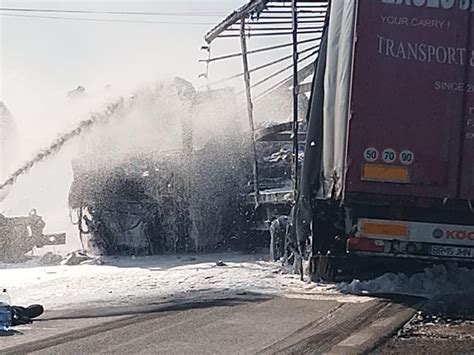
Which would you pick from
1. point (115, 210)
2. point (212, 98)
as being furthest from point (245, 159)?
point (115, 210)

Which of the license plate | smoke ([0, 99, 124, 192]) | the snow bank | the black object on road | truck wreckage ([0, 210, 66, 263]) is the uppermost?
smoke ([0, 99, 124, 192])

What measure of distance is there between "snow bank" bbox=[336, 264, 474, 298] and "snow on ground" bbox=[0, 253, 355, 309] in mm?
371

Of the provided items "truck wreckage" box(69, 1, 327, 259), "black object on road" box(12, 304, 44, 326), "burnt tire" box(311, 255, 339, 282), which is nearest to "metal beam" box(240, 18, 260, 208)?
"truck wreckage" box(69, 1, 327, 259)

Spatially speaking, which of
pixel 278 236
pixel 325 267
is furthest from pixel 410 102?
pixel 278 236

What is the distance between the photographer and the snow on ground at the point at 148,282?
1070 cm

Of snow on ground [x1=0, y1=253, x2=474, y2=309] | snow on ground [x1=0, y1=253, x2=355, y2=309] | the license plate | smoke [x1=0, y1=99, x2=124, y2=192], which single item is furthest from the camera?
smoke [x1=0, y1=99, x2=124, y2=192]

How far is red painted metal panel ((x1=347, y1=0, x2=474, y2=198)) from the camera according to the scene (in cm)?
966

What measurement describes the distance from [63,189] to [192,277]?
29.2 ft

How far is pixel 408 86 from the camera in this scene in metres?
9.67

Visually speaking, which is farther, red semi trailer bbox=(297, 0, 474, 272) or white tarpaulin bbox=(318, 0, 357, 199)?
white tarpaulin bbox=(318, 0, 357, 199)

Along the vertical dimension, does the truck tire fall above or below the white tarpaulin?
below

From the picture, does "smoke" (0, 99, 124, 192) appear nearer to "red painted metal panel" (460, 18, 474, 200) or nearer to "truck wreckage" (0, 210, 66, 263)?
"truck wreckage" (0, 210, 66, 263)

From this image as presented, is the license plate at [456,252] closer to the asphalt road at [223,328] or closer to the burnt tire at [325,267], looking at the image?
the asphalt road at [223,328]

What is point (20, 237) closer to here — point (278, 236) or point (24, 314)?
point (278, 236)
